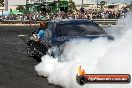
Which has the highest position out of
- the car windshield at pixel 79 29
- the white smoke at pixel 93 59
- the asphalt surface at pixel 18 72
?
the car windshield at pixel 79 29

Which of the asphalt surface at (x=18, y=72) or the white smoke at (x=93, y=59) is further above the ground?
the white smoke at (x=93, y=59)

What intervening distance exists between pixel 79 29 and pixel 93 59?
4041mm

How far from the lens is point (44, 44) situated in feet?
41.8

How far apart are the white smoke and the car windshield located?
1.16m

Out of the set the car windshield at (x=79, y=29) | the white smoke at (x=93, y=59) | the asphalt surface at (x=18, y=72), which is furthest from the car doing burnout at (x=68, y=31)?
the asphalt surface at (x=18, y=72)

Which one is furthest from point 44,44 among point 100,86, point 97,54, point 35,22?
point 35,22

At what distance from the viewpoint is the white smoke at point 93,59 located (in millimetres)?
7375

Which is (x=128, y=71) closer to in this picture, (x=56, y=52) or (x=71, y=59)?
(x=71, y=59)

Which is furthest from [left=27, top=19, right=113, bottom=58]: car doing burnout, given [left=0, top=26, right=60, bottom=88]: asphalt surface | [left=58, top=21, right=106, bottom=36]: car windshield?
[left=0, top=26, right=60, bottom=88]: asphalt surface

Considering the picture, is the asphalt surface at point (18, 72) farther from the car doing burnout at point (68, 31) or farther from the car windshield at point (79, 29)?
the car windshield at point (79, 29)

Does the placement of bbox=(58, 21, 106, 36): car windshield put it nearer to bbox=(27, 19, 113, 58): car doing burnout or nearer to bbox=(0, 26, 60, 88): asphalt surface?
bbox=(27, 19, 113, 58): car doing burnout

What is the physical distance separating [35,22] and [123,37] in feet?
132

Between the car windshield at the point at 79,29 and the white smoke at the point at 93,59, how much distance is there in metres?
1.16

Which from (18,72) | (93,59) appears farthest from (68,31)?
(93,59)
